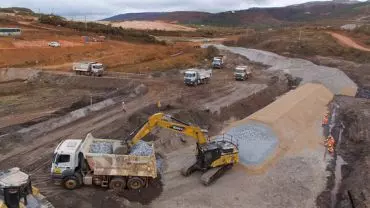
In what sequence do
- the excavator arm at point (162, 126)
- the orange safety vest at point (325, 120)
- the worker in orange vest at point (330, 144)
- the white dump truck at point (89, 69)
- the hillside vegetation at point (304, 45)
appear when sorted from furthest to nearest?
the hillside vegetation at point (304, 45) < the white dump truck at point (89, 69) < the orange safety vest at point (325, 120) < the worker in orange vest at point (330, 144) < the excavator arm at point (162, 126)

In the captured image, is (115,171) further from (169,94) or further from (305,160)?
(169,94)

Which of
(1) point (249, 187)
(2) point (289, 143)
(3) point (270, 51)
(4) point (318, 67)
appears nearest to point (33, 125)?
(1) point (249, 187)

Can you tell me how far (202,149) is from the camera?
75.6 feet

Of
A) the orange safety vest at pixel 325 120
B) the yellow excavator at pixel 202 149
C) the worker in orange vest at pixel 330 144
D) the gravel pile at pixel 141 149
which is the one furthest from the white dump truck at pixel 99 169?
the orange safety vest at pixel 325 120

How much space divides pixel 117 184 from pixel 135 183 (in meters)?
0.89

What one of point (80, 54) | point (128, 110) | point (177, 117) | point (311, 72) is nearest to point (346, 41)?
point (311, 72)

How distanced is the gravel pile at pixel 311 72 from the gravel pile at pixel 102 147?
110 ft

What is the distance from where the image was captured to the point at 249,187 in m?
22.7

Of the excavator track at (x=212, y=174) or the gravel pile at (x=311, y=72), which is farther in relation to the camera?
the gravel pile at (x=311, y=72)

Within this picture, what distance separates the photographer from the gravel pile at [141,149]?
2129cm

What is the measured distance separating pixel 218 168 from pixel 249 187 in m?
1.99

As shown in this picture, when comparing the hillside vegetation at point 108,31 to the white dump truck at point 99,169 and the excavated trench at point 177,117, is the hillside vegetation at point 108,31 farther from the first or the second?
the white dump truck at point 99,169

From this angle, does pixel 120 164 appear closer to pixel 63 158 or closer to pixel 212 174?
pixel 63 158

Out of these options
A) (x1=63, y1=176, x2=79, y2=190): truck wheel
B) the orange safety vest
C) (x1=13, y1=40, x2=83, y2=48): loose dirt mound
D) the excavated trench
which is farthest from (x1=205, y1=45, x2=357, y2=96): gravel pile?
(x1=63, y1=176, x2=79, y2=190): truck wheel
